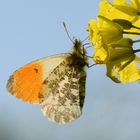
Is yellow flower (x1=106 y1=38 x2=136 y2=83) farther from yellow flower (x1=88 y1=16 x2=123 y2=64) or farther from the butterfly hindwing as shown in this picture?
the butterfly hindwing

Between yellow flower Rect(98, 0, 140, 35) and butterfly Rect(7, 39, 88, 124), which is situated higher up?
yellow flower Rect(98, 0, 140, 35)

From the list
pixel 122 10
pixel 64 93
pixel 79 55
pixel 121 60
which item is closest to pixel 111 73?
pixel 121 60

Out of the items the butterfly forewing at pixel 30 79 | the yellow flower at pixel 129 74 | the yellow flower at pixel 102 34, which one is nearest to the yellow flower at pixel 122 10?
the yellow flower at pixel 102 34

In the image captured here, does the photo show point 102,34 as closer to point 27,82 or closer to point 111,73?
point 111,73

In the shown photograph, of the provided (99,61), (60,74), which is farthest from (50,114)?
(99,61)

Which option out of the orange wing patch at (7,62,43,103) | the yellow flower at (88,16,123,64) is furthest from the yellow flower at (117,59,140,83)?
the orange wing patch at (7,62,43,103)

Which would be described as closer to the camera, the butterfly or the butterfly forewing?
the butterfly

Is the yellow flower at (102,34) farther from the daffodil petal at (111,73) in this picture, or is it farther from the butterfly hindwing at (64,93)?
the butterfly hindwing at (64,93)
